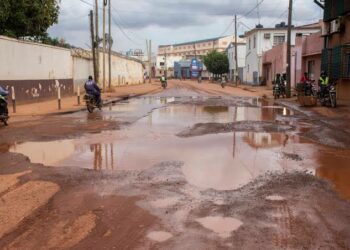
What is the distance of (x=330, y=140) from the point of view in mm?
12688

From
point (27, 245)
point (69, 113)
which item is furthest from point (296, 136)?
point (69, 113)

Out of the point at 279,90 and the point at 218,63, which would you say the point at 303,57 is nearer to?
the point at 279,90

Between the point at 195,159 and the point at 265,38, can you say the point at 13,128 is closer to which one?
the point at 195,159

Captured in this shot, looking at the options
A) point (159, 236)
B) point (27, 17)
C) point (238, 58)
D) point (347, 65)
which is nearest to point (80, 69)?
point (27, 17)

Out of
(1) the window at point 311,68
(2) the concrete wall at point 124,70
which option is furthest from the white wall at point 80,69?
(1) the window at point 311,68

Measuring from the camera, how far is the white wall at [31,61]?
76.0 feet

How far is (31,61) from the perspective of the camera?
26562mm

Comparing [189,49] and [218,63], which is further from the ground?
[189,49]

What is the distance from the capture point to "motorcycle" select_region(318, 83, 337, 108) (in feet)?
72.9

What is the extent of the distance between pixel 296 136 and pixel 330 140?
1.03 metres

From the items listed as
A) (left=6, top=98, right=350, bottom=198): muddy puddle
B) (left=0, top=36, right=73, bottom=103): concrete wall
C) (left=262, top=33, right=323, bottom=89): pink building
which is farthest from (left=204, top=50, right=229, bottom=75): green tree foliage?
(left=6, top=98, right=350, bottom=198): muddy puddle

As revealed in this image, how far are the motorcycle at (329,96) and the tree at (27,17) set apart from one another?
17.8 meters

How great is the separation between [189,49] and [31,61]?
525ft

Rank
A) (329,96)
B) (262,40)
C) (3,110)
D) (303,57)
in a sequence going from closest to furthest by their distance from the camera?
(3,110) < (329,96) < (303,57) < (262,40)
